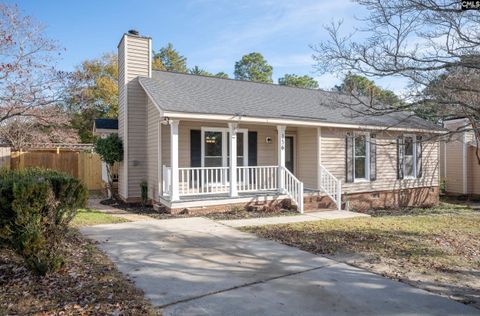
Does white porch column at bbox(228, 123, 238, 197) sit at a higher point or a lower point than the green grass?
higher

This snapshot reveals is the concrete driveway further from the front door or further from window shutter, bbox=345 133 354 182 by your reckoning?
window shutter, bbox=345 133 354 182

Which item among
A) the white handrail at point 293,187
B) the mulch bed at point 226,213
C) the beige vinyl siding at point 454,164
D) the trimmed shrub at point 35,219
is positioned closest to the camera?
the trimmed shrub at point 35,219

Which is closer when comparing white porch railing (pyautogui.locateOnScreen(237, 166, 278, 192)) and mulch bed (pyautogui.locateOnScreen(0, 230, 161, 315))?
mulch bed (pyautogui.locateOnScreen(0, 230, 161, 315))

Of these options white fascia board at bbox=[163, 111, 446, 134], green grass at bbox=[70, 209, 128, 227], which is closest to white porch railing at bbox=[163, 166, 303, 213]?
white fascia board at bbox=[163, 111, 446, 134]

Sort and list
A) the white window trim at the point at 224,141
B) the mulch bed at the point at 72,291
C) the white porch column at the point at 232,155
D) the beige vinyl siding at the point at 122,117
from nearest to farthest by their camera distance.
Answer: the mulch bed at the point at 72,291 → the white porch column at the point at 232,155 → the white window trim at the point at 224,141 → the beige vinyl siding at the point at 122,117

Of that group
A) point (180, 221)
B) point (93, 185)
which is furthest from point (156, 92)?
point (93, 185)

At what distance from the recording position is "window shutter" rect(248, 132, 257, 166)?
1240 centimetres

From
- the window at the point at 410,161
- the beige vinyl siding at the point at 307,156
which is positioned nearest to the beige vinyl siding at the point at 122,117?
the beige vinyl siding at the point at 307,156

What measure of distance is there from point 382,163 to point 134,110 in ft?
30.9

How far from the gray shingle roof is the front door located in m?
1.27

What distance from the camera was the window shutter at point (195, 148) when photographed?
1135 centimetres

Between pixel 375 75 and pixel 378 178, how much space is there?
7276 mm

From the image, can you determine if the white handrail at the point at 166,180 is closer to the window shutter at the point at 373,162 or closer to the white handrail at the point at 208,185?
the white handrail at the point at 208,185

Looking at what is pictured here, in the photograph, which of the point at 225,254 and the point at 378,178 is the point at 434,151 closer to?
the point at 378,178
